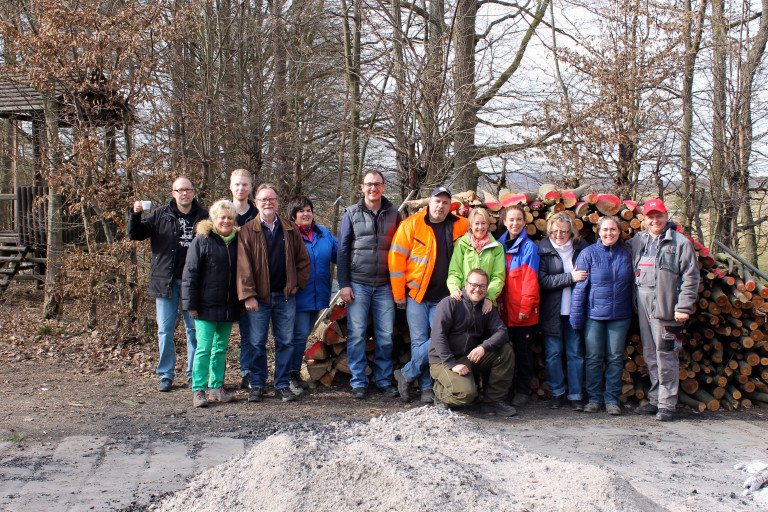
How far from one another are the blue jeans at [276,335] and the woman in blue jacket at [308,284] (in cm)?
15

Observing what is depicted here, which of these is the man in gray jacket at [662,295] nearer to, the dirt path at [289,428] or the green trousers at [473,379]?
the dirt path at [289,428]

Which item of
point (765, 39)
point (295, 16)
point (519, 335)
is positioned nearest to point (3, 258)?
point (295, 16)

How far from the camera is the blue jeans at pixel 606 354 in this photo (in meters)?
6.01

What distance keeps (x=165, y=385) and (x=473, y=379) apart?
3112 mm

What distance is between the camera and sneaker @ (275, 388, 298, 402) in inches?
239

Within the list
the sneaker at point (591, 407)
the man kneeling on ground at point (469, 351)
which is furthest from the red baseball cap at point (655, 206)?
the sneaker at point (591, 407)

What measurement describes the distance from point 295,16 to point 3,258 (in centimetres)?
779

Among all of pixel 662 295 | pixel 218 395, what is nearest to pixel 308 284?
pixel 218 395

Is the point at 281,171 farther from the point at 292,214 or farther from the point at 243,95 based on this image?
the point at 292,214

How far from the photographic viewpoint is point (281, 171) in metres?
12.3

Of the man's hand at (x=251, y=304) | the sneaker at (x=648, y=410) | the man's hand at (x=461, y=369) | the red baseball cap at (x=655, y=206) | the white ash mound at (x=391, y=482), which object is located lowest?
the sneaker at (x=648, y=410)

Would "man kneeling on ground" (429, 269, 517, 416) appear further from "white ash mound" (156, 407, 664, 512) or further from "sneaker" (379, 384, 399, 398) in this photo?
"white ash mound" (156, 407, 664, 512)

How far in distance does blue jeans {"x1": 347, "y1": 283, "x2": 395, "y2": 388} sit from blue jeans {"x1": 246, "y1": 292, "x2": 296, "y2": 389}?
24.7 inches

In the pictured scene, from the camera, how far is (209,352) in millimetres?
5812
